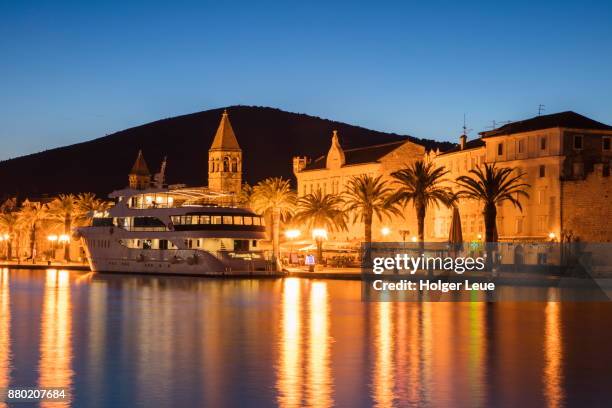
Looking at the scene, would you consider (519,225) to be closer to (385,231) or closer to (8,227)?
(385,231)

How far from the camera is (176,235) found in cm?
8162

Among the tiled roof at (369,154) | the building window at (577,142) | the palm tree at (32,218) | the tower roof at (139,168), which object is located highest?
the tower roof at (139,168)

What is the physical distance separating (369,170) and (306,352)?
257 ft

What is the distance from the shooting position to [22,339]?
35062 millimetres

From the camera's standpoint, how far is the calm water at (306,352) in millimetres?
24844

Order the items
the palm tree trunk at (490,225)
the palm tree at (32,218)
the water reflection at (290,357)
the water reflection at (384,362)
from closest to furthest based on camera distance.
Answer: the water reflection at (290,357)
the water reflection at (384,362)
the palm tree trunk at (490,225)
the palm tree at (32,218)

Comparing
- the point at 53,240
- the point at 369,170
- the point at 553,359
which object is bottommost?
the point at 553,359

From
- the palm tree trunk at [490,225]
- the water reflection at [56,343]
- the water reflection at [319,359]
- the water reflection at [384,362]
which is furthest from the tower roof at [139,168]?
the water reflection at [384,362]

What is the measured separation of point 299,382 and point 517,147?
66.5 meters

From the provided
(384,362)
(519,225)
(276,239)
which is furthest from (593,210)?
(384,362)

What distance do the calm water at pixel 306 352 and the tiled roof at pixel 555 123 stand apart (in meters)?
35.2

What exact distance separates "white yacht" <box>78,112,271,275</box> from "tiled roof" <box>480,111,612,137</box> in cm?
2289

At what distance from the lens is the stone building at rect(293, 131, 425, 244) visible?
109 meters

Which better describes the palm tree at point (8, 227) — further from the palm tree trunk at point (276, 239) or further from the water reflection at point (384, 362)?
the water reflection at point (384, 362)
